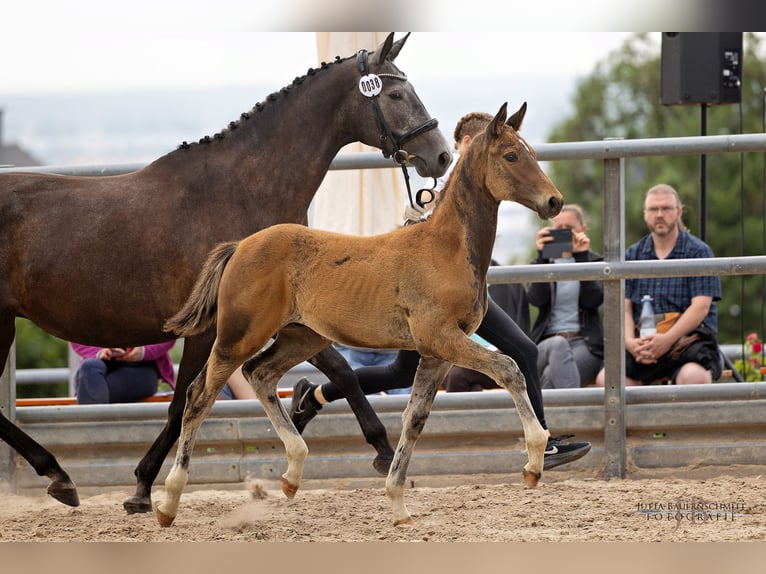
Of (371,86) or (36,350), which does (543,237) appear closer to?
(371,86)

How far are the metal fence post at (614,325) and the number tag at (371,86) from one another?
1.50m

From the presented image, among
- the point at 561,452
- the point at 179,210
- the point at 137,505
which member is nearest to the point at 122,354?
the point at 137,505

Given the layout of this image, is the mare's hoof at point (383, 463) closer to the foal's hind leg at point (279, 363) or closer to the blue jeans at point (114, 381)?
the foal's hind leg at point (279, 363)

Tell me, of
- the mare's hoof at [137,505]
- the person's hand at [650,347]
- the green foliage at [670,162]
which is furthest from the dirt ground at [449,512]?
the green foliage at [670,162]

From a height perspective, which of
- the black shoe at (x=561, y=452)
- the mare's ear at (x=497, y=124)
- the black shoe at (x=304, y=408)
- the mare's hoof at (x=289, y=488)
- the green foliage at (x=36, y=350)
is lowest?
the green foliage at (x=36, y=350)

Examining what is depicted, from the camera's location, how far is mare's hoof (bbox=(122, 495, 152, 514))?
494cm

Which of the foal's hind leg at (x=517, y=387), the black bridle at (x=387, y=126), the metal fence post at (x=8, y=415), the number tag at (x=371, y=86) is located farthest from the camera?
the metal fence post at (x=8, y=415)

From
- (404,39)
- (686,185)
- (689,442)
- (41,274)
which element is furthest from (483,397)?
(686,185)

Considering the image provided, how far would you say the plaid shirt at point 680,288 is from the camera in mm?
6102

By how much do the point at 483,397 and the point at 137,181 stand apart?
2.10 meters

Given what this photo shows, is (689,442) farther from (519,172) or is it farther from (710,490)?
(519,172)

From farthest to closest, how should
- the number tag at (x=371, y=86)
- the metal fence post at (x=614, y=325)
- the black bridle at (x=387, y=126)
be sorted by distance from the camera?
the metal fence post at (x=614, y=325)
the number tag at (x=371, y=86)
the black bridle at (x=387, y=126)

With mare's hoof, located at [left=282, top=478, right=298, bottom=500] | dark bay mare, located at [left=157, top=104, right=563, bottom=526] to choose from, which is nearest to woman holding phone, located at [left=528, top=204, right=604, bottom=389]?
dark bay mare, located at [left=157, top=104, right=563, bottom=526]

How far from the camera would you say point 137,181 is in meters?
4.86
